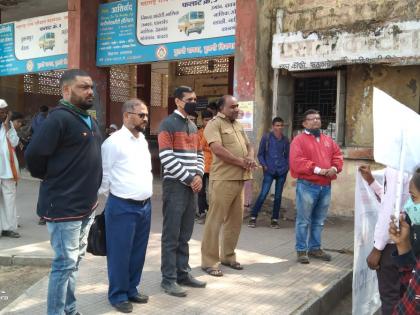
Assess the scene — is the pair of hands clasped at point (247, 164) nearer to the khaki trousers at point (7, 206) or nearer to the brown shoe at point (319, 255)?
the brown shoe at point (319, 255)

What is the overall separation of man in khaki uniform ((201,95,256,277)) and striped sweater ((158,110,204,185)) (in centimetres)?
54

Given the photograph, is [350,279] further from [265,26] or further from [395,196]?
[265,26]

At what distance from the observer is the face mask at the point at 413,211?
109 inches

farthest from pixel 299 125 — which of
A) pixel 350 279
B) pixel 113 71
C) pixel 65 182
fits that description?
pixel 113 71

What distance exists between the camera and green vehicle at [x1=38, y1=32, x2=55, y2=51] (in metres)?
11.3

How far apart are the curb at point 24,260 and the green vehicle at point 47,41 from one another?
23.8 feet

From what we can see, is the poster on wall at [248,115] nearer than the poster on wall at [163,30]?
Yes

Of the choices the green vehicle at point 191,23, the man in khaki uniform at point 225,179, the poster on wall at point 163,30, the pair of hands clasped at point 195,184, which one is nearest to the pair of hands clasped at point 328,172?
the man in khaki uniform at point 225,179

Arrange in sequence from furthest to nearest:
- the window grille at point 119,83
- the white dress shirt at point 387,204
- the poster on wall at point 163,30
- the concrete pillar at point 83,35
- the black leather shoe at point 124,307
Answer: the window grille at point 119,83, the concrete pillar at point 83,35, the poster on wall at point 163,30, the black leather shoe at point 124,307, the white dress shirt at point 387,204

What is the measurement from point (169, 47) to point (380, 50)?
4.14 meters

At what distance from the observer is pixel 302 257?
17.4ft

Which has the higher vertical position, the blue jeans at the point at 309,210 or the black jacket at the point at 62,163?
the black jacket at the point at 62,163

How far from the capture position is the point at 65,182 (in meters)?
3.15

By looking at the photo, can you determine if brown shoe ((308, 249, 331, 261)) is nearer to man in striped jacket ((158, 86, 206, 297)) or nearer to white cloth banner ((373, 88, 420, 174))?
man in striped jacket ((158, 86, 206, 297))
